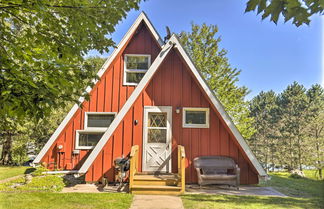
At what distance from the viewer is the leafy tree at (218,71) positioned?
1448 centimetres

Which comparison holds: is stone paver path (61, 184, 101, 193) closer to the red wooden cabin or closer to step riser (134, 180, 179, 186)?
the red wooden cabin

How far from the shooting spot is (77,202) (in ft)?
14.4

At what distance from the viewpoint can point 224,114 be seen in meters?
6.21

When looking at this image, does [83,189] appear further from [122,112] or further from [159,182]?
[122,112]

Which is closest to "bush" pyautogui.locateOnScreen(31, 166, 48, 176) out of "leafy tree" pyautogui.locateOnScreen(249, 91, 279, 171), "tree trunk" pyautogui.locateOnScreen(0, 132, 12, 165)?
"tree trunk" pyautogui.locateOnScreen(0, 132, 12, 165)

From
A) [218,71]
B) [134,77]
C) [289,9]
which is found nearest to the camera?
[289,9]

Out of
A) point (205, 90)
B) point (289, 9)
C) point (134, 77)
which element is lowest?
point (289, 9)

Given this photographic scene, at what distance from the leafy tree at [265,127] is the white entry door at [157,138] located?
1749cm

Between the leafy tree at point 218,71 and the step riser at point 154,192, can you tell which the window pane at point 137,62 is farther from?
the leafy tree at point 218,71

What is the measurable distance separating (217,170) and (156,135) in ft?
7.34

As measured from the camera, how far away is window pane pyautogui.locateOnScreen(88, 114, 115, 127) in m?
7.55

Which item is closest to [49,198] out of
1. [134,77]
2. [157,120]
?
[157,120]

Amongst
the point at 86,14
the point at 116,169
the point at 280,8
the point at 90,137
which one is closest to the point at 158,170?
the point at 116,169

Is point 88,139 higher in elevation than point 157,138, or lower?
lower
